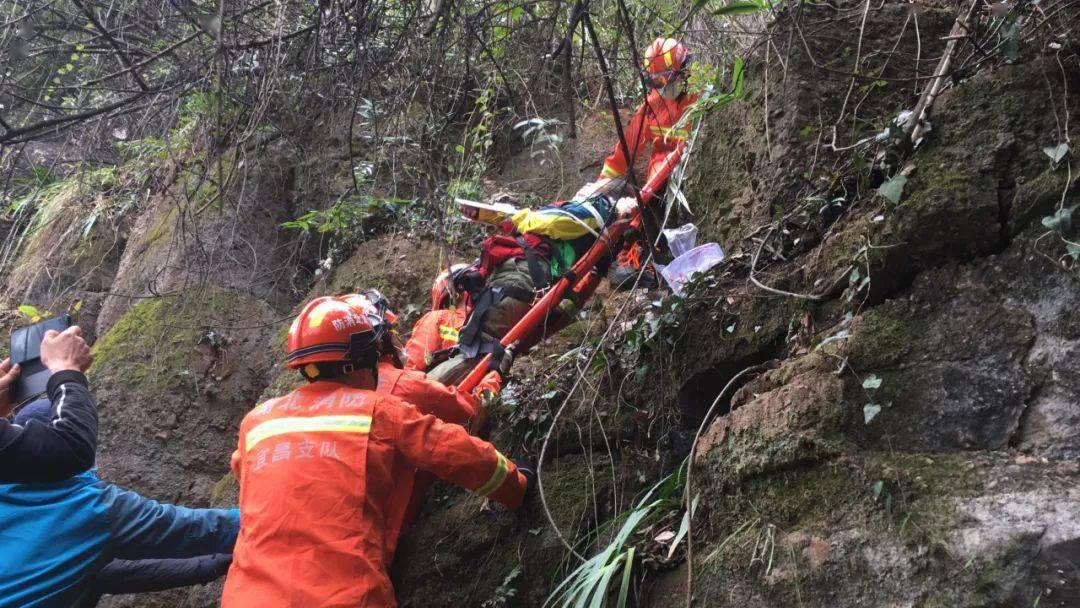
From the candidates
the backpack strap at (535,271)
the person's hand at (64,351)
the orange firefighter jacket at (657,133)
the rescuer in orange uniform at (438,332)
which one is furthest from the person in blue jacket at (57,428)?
the orange firefighter jacket at (657,133)

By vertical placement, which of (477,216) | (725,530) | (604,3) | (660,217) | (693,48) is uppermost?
(604,3)

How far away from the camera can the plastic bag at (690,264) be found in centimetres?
336

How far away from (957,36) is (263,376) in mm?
5507

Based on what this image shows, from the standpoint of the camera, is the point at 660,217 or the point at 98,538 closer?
the point at 98,538

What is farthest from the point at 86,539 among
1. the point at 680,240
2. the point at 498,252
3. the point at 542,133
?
the point at 680,240

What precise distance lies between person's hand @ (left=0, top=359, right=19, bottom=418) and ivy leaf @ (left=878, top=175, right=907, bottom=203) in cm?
405

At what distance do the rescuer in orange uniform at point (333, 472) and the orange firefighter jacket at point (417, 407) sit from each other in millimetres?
35

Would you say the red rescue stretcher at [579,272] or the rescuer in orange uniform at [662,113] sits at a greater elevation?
the rescuer in orange uniform at [662,113]

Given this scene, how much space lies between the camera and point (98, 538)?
11.1 feet

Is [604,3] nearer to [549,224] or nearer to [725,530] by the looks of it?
[549,224]

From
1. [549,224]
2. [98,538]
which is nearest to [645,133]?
[549,224]

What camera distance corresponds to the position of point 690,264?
11.2 feet

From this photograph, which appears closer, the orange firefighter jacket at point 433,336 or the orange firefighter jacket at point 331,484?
the orange firefighter jacket at point 331,484

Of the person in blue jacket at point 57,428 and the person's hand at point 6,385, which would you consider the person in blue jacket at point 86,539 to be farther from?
the person's hand at point 6,385
